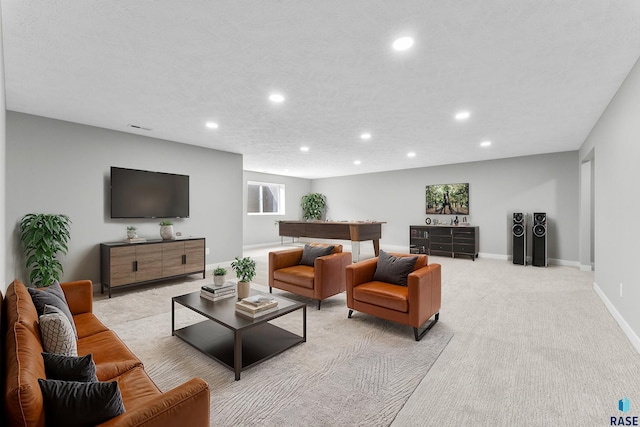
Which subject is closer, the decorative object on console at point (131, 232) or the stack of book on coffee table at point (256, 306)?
the stack of book on coffee table at point (256, 306)

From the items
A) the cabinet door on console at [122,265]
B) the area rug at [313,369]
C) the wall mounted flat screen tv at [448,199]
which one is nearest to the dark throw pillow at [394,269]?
the area rug at [313,369]

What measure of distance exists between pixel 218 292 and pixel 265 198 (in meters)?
7.56

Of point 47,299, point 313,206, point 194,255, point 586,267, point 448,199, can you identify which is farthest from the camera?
point 313,206

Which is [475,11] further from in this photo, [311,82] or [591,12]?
[311,82]

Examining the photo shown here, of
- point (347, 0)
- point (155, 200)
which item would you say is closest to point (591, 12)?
point (347, 0)

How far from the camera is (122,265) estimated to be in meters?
4.51

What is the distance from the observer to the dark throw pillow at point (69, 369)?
47.6 inches

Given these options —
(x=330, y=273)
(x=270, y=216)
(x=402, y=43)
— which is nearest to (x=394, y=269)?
(x=330, y=273)

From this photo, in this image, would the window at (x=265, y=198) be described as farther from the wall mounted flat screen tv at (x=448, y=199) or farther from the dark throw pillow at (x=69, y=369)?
the dark throw pillow at (x=69, y=369)

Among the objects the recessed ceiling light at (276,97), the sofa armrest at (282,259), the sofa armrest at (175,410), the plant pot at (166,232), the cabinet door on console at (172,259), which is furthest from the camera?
the plant pot at (166,232)

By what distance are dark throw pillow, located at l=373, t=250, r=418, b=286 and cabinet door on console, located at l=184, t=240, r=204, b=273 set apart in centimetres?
331

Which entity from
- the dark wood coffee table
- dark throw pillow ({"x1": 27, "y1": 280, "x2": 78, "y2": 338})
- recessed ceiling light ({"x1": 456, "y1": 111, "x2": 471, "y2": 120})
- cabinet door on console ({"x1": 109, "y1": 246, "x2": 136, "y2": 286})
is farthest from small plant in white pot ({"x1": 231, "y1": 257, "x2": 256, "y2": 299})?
recessed ceiling light ({"x1": 456, "y1": 111, "x2": 471, "y2": 120})

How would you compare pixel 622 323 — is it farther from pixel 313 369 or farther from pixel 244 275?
pixel 244 275

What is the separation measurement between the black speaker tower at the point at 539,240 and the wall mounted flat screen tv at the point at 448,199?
1.68m
